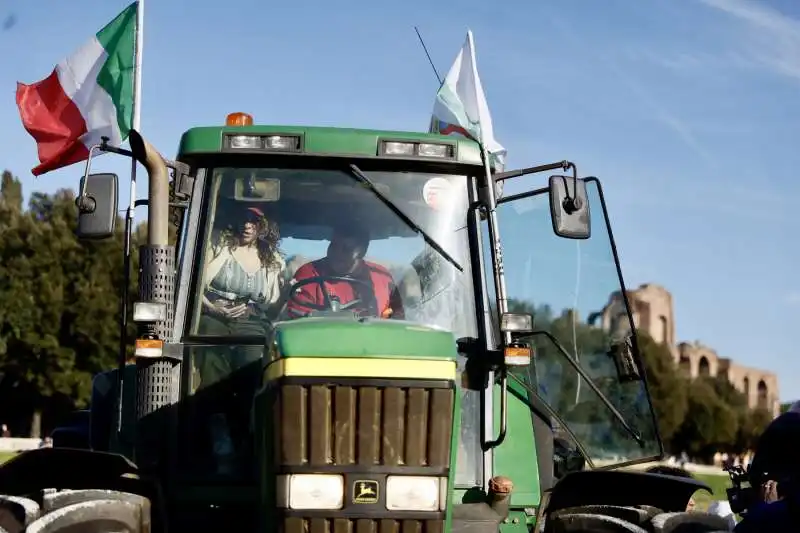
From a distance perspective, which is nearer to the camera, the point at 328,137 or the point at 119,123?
the point at 328,137

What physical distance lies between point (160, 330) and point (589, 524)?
2239 millimetres

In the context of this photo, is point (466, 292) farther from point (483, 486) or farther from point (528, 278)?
point (528, 278)

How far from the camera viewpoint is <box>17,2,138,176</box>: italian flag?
27.8ft

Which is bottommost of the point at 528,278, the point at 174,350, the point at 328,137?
the point at 174,350

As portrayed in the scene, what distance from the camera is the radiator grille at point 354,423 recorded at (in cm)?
533

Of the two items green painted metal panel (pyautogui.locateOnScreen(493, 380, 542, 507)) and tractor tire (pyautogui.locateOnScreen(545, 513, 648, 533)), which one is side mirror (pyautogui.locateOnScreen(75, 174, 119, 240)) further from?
tractor tire (pyautogui.locateOnScreen(545, 513, 648, 533))

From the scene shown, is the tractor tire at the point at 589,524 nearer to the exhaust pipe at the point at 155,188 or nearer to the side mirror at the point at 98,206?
the exhaust pipe at the point at 155,188

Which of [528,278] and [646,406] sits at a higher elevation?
[528,278]

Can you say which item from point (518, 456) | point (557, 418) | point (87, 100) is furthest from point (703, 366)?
point (518, 456)

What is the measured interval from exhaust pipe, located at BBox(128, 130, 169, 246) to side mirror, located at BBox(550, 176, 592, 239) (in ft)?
6.22

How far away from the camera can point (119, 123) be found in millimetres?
8469

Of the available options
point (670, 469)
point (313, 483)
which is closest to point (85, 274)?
point (670, 469)

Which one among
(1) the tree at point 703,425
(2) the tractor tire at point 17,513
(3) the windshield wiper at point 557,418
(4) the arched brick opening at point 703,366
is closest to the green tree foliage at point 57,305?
(1) the tree at point 703,425

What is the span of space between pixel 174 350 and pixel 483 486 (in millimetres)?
1651
